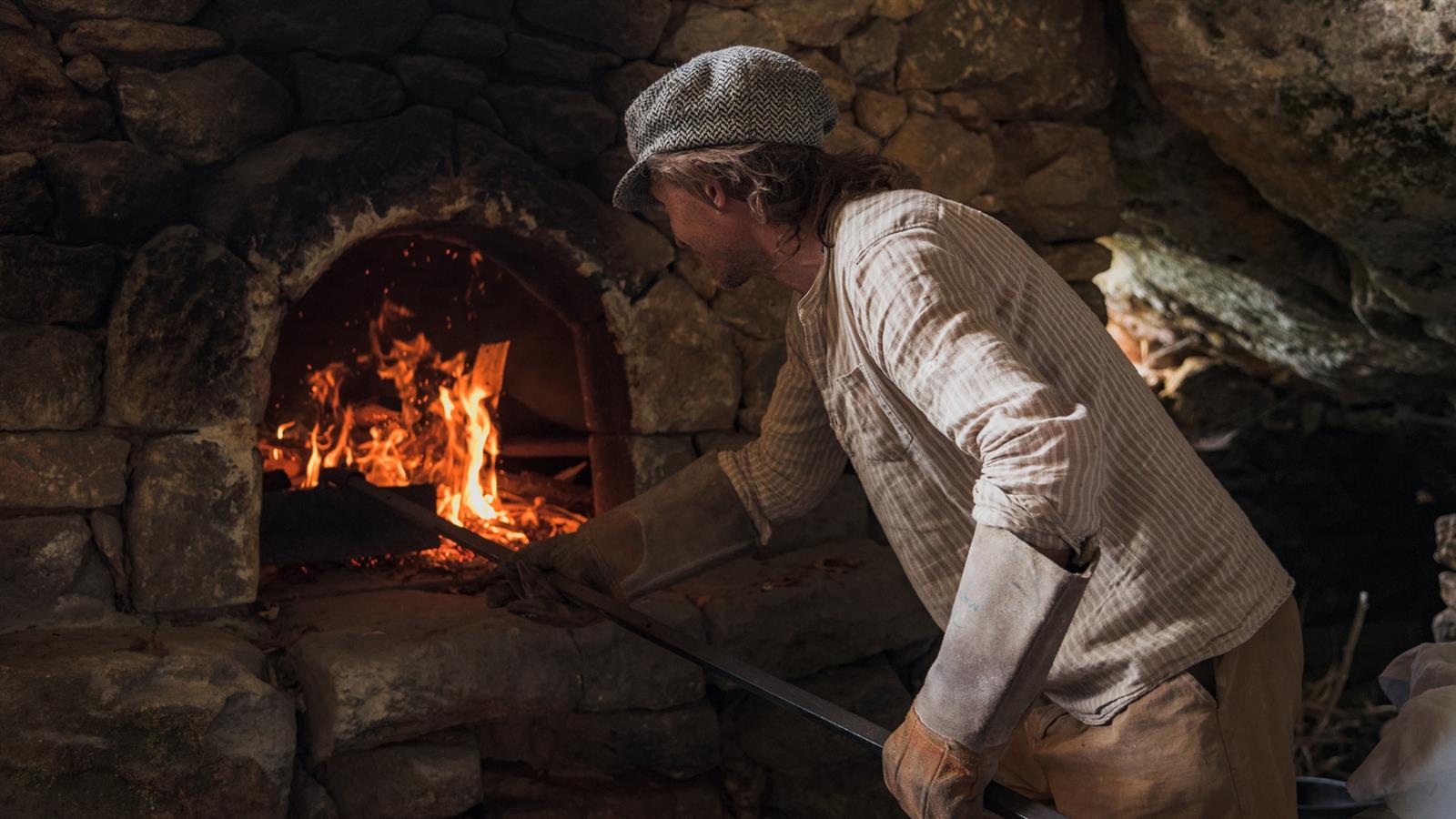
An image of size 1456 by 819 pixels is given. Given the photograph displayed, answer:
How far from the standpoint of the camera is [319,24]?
9.20ft

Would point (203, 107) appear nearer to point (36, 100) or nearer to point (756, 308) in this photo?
point (36, 100)

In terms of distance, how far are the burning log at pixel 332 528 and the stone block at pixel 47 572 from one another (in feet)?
1.76

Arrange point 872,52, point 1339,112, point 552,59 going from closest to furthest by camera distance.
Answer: point 552,59 < point 1339,112 < point 872,52

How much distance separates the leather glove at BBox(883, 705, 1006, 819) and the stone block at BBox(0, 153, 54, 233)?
6.74 feet

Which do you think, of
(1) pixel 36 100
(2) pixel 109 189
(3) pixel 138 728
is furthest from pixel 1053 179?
(3) pixel 138 728

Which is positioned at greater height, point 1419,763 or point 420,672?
point 1419,763

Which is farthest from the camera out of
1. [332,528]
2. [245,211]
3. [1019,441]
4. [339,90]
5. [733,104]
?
[332,528]

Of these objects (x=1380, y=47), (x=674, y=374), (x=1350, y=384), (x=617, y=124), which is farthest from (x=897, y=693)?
(x=1350, y=384)

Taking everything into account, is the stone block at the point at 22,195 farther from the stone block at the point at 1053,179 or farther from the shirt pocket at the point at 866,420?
the stone block at the point at 1053,179

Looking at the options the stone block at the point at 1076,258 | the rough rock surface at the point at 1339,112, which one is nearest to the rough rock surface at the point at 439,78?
the stone block at the point at 1076,258

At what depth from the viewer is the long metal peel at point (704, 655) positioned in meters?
1.79

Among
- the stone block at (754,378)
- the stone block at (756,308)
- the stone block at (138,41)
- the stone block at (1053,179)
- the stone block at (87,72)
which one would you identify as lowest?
the stone block at (754,378)

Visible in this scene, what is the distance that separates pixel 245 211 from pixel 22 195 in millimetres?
432

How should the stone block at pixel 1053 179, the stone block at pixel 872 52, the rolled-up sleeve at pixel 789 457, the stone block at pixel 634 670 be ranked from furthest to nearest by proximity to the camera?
the stone block at pixel 1053 179 < the stone block at pixel 872 52 < the stone block at pixel 634 670 < the rolled-up sleeve at pixel 789 457
